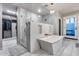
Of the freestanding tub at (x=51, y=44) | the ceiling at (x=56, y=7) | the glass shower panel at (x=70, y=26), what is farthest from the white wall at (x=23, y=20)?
the glass shower panel at (x=70, y=26)

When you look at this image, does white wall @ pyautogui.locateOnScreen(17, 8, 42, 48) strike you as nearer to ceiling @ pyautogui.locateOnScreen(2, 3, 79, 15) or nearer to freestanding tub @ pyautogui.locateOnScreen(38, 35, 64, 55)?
ceiling @ pyautogui.locateOnScreen(2, 3, 79, 15)

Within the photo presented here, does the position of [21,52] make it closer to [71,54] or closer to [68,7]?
[71,54]

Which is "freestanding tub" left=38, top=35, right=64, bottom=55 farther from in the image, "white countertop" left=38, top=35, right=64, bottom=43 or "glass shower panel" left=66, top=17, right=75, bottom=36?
"glass shower panel" left=66, top=17, right=75, bottom=36

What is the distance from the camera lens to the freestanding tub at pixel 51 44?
1390mm

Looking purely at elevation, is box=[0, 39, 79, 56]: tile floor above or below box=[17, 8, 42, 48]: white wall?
below

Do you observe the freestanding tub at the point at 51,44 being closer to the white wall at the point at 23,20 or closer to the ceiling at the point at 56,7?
the white wall at the point at 23,20

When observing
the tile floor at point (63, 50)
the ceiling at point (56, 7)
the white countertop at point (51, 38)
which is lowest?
the tile floor at point (63, 50)

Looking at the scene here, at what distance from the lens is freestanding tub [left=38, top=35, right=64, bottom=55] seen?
1.39 m

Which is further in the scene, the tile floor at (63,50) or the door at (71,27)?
→ the door at (71,27)

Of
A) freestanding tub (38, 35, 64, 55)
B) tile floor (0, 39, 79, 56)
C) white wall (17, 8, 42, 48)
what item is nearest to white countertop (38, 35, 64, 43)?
freestanding tub (38, 35, 64, 55)

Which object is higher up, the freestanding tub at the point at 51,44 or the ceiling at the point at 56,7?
the ceiling at the point at 56,7

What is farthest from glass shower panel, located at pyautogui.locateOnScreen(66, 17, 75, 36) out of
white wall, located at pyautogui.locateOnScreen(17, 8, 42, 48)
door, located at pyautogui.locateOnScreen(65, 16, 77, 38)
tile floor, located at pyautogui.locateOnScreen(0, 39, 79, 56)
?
white wall, located at pyautogui.locateOnScreen(17, 8, 42, 48)

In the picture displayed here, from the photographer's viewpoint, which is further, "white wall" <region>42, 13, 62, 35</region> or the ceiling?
"white wall" <region>42, 13, 62, 35</region>

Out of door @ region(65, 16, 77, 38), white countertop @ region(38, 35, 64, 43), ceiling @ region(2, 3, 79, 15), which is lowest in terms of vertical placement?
white countertop @ region(38, 35, 64, 43)
